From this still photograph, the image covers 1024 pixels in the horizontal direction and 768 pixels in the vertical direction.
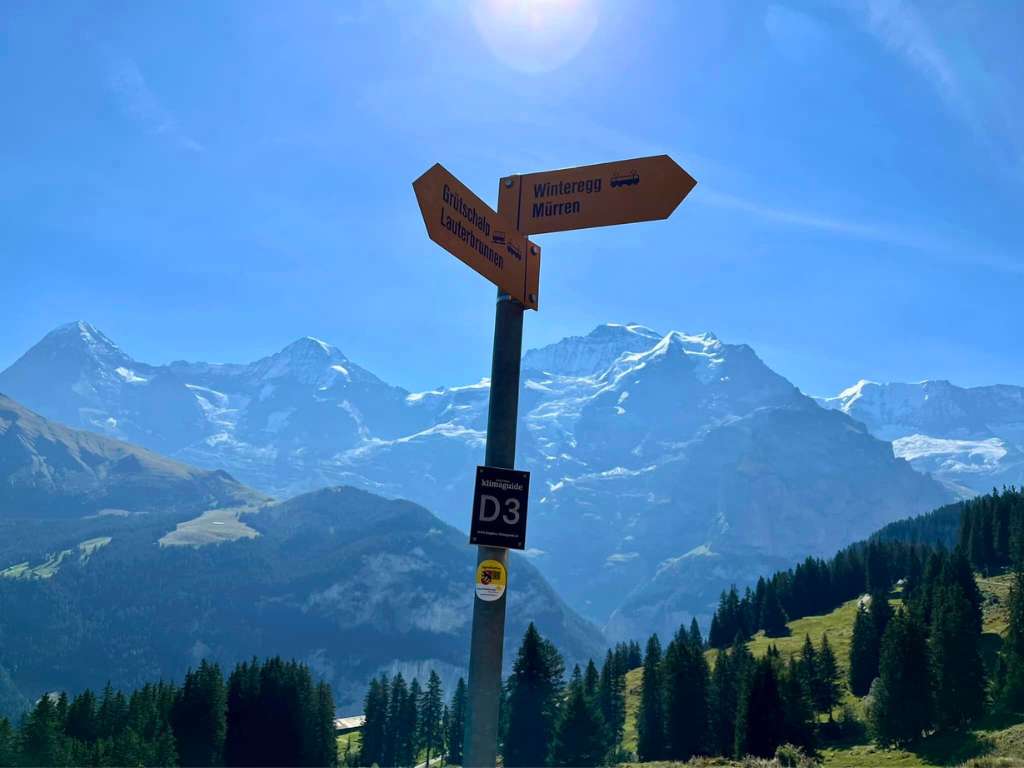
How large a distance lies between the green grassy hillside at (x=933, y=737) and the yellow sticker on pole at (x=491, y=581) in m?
18.0

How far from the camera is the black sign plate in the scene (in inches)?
334

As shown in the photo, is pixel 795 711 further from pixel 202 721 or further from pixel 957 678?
pixel 202 721

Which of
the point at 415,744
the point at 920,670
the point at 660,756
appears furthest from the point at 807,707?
the point at 415,744

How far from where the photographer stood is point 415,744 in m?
170

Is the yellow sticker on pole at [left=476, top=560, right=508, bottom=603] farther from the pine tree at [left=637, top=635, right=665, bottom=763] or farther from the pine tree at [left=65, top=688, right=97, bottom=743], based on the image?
the pine tree at [left=65, top=688, right=97, bottom=743]

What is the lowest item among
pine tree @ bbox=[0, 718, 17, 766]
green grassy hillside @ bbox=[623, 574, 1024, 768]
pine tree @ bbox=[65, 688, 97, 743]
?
pine tree @ bbox=[0, 718, 17, 766]

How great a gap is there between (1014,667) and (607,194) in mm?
94032

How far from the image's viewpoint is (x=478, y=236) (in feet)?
29.8

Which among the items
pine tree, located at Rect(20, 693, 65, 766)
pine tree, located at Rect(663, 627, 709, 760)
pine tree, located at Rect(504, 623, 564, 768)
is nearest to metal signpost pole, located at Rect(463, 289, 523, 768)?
pine tree, located at Rect(20, 693, 65, 766)

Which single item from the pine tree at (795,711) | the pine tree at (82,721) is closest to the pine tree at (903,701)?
the pine tree at (795,711)

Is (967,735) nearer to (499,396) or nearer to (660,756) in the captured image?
(660,756)

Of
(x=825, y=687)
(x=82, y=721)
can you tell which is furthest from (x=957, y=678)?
(x=82, y=721)

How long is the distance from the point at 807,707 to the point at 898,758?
15.5 m

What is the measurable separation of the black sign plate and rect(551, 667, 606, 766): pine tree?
102m
